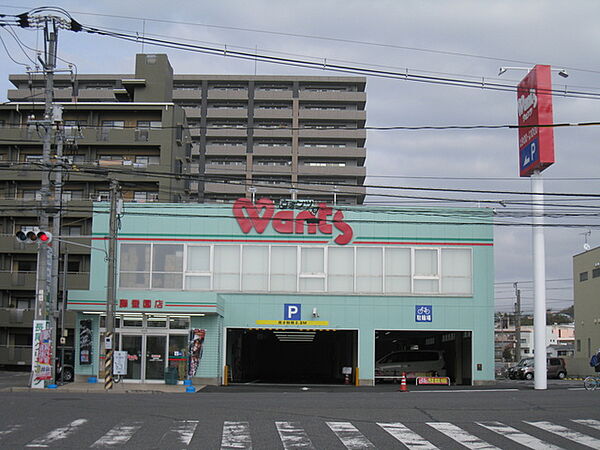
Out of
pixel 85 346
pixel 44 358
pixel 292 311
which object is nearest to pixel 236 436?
pixel 44 358

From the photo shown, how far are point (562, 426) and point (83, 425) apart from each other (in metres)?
9.96

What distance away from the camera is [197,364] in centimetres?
3294

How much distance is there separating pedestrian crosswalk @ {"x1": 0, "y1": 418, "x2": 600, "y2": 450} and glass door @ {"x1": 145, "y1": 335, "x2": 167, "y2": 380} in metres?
16.7

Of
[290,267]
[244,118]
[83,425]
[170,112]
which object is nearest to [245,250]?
[290,267]

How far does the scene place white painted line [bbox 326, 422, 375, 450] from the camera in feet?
42.5

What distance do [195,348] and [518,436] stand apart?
2069cm

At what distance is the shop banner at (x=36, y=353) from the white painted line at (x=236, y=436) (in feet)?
47.9

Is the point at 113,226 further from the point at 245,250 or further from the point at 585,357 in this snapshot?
the point at 585,357

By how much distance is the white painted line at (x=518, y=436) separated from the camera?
13080mm

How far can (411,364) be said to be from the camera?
37.2 meters

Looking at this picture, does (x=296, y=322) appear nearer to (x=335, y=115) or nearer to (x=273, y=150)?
(x=273, y=150)

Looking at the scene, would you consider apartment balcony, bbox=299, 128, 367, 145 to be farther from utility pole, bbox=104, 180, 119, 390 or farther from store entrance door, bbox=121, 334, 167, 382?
utility pole, bbox=104, 180, 119, 390

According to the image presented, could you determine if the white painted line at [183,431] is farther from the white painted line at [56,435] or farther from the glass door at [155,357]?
the glass door at [155,357]

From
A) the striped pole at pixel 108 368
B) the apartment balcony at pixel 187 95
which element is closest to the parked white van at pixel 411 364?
the striped pole at pixel 108 368
